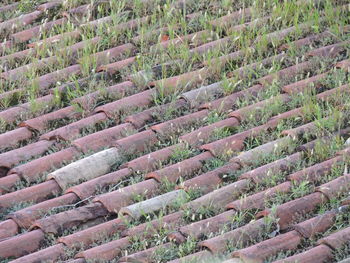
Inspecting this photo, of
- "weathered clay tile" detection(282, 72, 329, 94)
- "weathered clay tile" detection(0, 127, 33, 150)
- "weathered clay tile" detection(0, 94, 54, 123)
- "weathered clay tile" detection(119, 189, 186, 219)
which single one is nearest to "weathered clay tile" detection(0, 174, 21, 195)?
"weathered clay tile" detection(0, 127, 33, 150)

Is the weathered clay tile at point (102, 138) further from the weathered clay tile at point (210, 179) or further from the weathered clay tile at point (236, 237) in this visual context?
the weathered clay tile at point (236, 237)

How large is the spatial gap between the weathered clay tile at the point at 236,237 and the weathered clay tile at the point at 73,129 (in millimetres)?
1262

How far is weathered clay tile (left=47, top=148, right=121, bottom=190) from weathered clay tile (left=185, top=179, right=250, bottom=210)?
0.61 metres

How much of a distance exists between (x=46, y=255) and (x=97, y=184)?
2.01 feet

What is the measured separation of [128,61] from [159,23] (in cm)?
54

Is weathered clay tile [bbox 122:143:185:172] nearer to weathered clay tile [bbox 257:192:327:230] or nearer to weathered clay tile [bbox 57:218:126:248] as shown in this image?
weathered clay tile [bbox 57:218:126:248]

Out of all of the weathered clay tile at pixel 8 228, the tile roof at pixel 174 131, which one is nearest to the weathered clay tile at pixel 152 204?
the tile roof at pixel 174 131

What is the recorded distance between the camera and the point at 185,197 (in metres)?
4.54

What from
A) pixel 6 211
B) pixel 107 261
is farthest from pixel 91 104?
pixel 107 261

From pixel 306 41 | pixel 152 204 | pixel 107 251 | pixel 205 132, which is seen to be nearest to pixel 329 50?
pixel 306 41

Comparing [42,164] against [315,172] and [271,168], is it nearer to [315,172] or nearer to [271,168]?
[271,168]

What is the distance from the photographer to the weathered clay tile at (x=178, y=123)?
5078mm

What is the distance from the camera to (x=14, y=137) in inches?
200

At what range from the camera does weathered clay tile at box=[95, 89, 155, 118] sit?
5258 mm
